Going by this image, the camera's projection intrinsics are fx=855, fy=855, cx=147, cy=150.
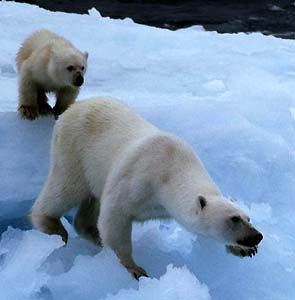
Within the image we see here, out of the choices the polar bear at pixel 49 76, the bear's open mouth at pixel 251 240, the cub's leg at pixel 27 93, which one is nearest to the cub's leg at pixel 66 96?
the polar bear at pixel 49 76

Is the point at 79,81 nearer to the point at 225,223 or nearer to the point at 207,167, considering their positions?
the point at 207,167

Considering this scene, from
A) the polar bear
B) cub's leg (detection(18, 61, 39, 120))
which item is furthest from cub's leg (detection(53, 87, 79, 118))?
cub's leg (detection(18, 61, 39, 120))

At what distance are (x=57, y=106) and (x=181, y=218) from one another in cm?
154

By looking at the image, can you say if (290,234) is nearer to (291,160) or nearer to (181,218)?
(291,160)

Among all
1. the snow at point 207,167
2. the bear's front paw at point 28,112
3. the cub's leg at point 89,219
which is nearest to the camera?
the snow at point 207,167

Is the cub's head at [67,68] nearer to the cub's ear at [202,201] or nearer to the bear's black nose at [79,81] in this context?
the bear's black nose at [79,81]

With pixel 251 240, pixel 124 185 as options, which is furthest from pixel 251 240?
pixel 124 185

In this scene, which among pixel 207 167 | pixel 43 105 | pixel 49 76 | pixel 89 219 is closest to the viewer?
pixel 89 219

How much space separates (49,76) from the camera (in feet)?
13.8

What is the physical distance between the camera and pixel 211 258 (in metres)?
3.36

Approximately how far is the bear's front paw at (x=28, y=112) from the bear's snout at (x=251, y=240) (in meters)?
1.64

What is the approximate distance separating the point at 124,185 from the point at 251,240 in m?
0.60

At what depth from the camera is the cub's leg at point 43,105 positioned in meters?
4.18

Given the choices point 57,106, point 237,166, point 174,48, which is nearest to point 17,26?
point 174,48
